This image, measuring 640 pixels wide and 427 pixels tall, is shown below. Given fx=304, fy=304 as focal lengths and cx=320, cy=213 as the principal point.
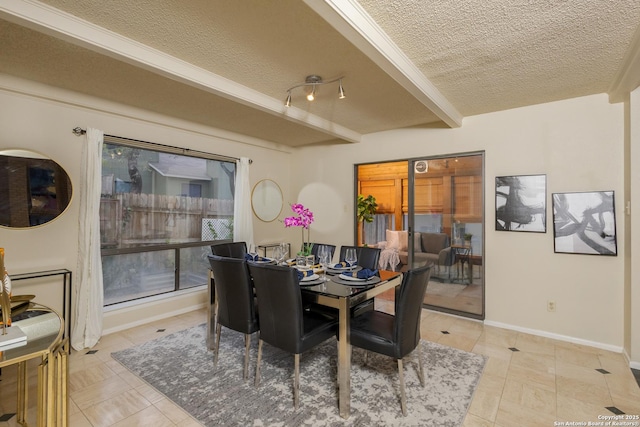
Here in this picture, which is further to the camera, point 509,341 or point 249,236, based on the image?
point 249,236

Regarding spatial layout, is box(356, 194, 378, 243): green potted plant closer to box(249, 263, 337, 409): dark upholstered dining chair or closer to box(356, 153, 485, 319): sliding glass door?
box(356, 153, 485, 319): sliding glass door

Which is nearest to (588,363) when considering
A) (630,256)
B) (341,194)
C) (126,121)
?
(630,256)

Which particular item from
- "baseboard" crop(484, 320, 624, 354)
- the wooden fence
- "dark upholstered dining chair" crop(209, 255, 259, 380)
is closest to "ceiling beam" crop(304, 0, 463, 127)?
"dark upholstered dining chair" crop(209, 255, 259, 380)

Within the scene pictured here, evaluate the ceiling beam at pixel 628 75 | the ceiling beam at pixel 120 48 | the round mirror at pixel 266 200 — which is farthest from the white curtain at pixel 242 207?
the ceiling beam at pixel 628 75

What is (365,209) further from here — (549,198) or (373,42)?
(373,42)

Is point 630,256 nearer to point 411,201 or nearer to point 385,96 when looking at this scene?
point 411,201

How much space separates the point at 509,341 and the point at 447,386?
4.29 ft

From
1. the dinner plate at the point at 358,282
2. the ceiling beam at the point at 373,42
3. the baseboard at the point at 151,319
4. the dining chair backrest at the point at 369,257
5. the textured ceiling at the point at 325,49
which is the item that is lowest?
the baseboard at the point at 151,319

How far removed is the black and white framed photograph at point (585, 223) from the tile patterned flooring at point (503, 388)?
997 mm

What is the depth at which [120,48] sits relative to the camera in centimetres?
209

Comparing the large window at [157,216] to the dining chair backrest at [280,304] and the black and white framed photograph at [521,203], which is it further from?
the black and white framed photograph at [521,203]

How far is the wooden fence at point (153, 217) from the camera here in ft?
11.5

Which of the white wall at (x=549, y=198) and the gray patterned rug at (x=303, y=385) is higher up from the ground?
the white wall at (x=549, y=198)

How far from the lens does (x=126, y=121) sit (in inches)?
137
